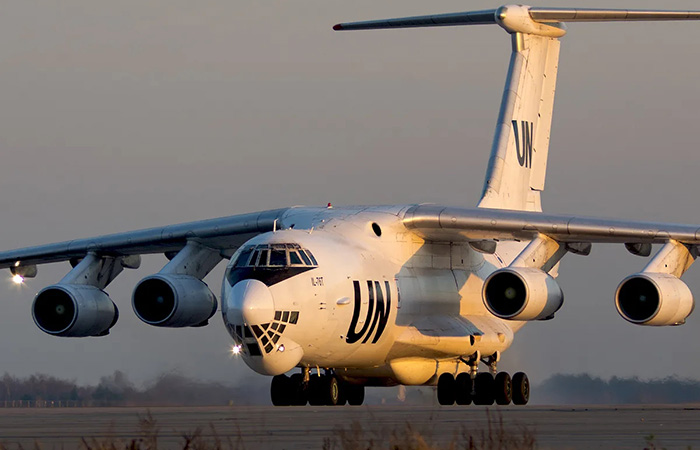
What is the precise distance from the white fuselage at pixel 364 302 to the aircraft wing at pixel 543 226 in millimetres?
590

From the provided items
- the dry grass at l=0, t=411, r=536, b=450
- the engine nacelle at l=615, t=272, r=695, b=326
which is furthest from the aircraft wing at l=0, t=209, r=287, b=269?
the dry grass at l=0, t=411, r=536, b=450

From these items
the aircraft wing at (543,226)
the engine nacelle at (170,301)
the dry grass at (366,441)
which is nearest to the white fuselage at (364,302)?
the aircraft wing at (543,226)

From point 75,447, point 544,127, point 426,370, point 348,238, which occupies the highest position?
point 544,127

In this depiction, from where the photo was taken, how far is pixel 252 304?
46.4 feet

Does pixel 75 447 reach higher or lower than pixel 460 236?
lower

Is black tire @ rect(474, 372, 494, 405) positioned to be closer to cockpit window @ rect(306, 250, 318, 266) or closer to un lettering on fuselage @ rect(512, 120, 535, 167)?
cockpit window @ rect(306, 250, 318, 266)

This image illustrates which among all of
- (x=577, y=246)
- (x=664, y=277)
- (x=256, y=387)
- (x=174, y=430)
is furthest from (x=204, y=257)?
(x=174, y=430)

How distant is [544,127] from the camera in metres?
21.8

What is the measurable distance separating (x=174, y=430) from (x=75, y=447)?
214cm

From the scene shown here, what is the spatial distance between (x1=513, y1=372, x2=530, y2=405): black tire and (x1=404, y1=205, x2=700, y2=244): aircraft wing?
94.9 inches

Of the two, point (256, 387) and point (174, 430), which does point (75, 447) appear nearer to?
point (174, 430)

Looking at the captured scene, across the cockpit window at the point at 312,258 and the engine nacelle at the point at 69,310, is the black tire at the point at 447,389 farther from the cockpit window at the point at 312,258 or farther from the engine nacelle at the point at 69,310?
the engine nacelle at the point at 69,310

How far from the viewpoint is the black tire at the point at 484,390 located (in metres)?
17.5

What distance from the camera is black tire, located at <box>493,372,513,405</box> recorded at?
1756 cm
